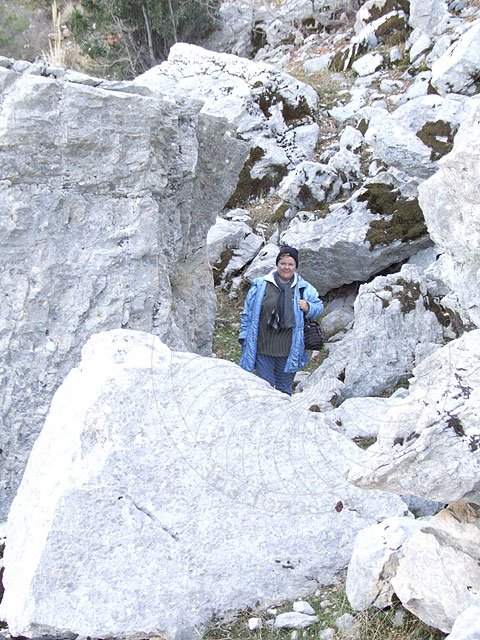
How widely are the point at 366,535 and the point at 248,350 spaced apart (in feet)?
13.2

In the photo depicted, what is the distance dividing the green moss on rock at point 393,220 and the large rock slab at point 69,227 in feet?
12.8

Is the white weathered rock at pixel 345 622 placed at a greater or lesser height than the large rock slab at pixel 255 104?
lesser

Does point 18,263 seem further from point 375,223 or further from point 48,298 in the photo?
point 375,223

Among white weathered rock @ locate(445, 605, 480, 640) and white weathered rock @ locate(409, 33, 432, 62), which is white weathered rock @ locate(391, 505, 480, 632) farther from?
white weathered rock @ locate(409, 33, 432, 62)

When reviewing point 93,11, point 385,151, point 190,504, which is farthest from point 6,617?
point 93,11

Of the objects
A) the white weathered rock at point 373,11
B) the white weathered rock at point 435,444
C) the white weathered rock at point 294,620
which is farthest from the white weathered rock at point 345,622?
the white weathered rock at point 373,11

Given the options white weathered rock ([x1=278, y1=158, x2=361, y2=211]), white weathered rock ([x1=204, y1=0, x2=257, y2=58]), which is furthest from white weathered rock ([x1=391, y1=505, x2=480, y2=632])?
white weathered rock ([x1=204, y1=0, x2=257, y2=58])

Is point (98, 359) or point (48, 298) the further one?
point (48, 298)

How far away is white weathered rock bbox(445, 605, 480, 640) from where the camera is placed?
3348mm

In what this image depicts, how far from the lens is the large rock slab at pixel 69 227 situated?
7.03 metres

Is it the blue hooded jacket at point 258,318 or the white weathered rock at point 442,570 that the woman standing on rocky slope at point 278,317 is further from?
the white weathered rock at point 442,570

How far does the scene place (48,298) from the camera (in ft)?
24.0

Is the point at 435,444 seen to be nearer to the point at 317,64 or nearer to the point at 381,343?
the point at 381,343

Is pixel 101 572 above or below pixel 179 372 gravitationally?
below
